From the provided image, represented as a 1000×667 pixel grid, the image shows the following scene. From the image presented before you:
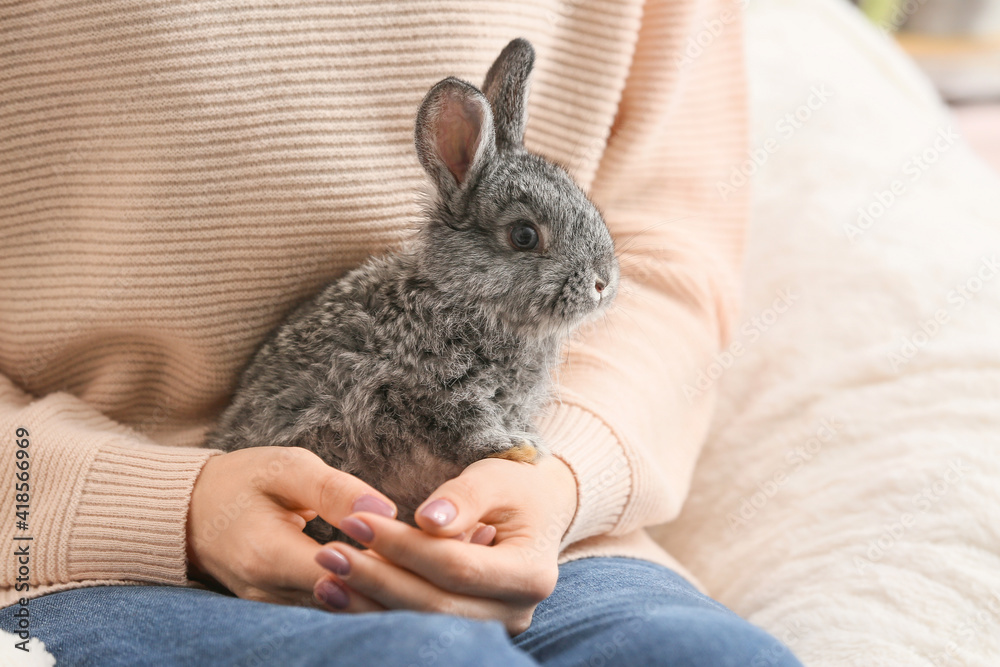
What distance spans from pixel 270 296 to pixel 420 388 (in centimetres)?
37

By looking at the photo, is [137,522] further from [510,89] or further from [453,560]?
[510,89]

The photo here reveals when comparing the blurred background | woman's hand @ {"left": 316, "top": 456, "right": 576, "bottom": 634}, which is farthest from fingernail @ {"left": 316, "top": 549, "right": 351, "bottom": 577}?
the blurred background

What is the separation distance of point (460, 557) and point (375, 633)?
0.40 feet

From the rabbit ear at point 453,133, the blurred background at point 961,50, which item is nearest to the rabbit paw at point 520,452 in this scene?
the rabbit ear at point 453,133

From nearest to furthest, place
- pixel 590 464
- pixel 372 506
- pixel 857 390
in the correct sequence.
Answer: pixel 372 506 → pixel 590 464 → pixel 857 390

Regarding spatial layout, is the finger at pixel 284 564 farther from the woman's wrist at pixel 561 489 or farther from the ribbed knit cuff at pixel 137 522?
the woman's wrist at pixel 561 489

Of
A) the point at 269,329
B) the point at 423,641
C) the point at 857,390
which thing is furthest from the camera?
the point at 857,390

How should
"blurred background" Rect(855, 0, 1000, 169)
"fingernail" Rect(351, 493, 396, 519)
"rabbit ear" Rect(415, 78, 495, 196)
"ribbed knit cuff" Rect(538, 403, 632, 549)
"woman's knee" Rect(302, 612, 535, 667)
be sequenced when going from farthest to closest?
"blurred background" Rect(855, 0, 1000, 169) < "ribbed knit cuff" Rect(538, 403, 632, 549) < "rabbit ear" Rect(415, 78, 495, 196) < "fingernail" Rect(351, 493, 396, 519) < "woman's knee" Rect(302, 612, 535, 667)

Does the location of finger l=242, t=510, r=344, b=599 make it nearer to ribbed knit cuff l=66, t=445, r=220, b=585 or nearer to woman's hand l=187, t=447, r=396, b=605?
woman's hand l=187, t=447, r=396, b=605

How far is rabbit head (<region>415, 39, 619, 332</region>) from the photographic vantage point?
103 cm

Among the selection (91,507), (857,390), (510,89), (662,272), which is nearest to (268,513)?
(91,507)

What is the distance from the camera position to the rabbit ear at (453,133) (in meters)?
1.01

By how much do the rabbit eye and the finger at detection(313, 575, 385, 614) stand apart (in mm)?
487

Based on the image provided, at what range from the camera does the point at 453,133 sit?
107 centimetres
